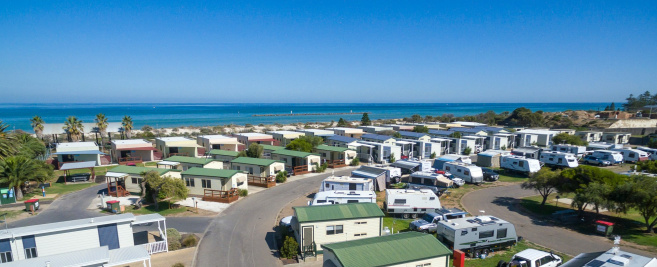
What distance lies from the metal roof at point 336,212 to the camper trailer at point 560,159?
28648 mm

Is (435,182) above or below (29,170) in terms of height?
below

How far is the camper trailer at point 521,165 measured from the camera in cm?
3256

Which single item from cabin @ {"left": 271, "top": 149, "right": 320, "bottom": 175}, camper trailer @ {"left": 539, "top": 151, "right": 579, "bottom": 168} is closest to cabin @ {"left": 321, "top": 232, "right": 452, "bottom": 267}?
cabin @ {"left": 271, "top": 149, "right": 320, "bottom": 175}

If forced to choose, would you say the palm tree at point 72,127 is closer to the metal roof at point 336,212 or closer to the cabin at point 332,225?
the cabin at point 332,225

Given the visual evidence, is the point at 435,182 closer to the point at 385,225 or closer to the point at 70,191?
the point at 385,225

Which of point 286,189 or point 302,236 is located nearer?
point 302,236

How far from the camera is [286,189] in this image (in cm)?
2800

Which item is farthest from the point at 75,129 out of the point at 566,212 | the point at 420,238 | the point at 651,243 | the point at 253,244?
the point at 651,243

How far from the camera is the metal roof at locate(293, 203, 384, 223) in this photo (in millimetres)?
15719

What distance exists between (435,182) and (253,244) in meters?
16.7

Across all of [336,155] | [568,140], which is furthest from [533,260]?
[568,140]

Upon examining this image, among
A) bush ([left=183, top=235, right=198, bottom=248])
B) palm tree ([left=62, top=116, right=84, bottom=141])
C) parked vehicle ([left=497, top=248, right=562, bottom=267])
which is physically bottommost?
bush ([left=183, top=235, right=198, bottom=248])

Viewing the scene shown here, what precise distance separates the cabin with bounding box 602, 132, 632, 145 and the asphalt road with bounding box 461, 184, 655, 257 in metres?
36.8

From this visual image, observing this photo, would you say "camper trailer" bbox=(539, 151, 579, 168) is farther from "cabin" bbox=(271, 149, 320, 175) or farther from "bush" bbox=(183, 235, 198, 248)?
"bush" bbox=(183, 235, 198, 248)
